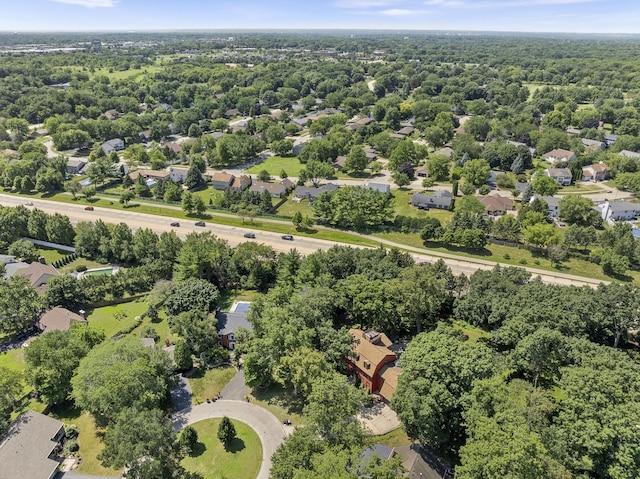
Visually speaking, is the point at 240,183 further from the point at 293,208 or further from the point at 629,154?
the point at 629,154

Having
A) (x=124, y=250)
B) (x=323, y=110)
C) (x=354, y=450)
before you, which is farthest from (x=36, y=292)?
(x=323, y=110)

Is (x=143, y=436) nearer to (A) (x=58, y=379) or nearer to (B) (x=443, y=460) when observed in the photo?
(A) (x=58, y=379)

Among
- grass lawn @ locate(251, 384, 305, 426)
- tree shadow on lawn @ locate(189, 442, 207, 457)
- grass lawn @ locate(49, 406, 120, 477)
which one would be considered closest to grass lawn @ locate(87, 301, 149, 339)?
grass lawn @ locate(49, 406, 120, 477)

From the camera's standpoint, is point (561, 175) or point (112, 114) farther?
point (112, 114)

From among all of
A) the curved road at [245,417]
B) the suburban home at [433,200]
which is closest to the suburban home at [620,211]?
the suburban home at [433,200]

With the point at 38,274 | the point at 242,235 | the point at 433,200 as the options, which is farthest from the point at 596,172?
the point at 38,274

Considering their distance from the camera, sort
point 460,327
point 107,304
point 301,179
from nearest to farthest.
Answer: point 460,327 < point 107,304 < point 301,179
